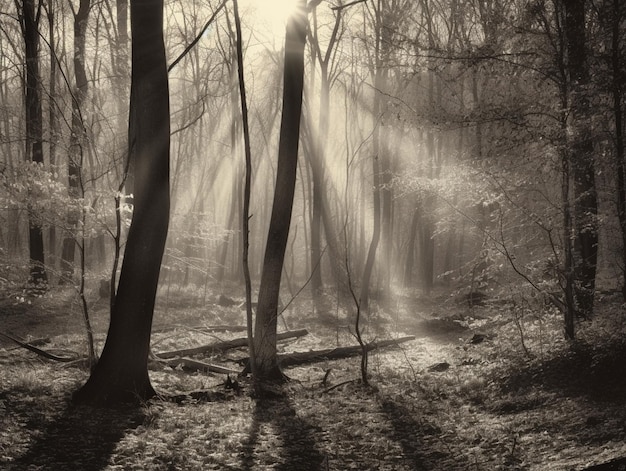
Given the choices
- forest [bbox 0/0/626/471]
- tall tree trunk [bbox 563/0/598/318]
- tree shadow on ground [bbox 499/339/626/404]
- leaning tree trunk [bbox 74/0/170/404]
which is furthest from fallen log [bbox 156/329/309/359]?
tall tree trunk [bbox 563/0/598/318]

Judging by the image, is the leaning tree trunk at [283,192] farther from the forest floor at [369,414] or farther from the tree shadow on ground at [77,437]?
the tree shadow on ground at [77,437]

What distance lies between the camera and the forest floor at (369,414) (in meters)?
5.87

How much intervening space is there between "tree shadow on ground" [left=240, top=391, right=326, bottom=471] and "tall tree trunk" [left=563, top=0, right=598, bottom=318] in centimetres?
496

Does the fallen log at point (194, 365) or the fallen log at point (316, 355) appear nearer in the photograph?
the fallen log at point (194, 365)

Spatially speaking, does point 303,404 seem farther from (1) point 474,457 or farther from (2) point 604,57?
(2) point 604,57

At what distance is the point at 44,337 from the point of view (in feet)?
39.1

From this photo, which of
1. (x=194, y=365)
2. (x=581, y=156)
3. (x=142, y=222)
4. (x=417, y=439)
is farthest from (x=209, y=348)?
(x=581, y=156)

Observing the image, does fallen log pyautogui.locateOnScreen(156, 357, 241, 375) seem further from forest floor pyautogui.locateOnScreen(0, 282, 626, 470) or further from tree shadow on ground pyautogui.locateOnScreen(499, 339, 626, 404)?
tree shadow on ground pyautogui.locateOnScreen(499, 339, 626, 404)

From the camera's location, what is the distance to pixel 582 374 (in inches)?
305

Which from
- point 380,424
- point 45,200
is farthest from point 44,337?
point 380,424

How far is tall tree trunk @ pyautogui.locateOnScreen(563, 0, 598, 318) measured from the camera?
28.1 ft

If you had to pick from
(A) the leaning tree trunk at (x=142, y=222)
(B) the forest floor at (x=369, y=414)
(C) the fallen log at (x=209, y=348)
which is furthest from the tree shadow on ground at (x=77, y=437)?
(C) the fallen log at (x=209, y=348)

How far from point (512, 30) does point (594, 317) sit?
5145mm

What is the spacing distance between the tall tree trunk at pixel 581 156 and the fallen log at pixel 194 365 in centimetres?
612
